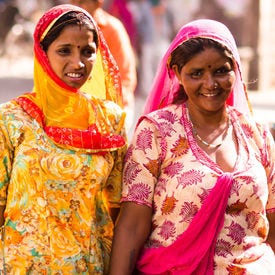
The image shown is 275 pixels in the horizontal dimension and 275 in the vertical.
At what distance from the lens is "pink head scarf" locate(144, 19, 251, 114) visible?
11.1ft

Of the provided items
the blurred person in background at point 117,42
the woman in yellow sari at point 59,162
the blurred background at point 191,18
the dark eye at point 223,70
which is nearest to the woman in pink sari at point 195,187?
the dark eye at point 223,70

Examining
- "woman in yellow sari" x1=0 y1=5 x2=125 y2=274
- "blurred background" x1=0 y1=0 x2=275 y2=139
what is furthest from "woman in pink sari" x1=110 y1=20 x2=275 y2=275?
"blurred background" x1=0 y1=0 x2=275 y2=139

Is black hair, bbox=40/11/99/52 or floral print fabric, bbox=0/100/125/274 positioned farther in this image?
black hair, bbox=40/11/99/52

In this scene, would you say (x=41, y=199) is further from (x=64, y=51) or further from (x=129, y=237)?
(x=64, y=51)

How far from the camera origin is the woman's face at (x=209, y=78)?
3385 millimetres

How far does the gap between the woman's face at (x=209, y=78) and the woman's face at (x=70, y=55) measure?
43 cm

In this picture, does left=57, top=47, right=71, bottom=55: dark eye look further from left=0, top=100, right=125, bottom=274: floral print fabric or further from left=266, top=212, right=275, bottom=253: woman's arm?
left=266, top=212, right=275, bottom=253: woman's arm

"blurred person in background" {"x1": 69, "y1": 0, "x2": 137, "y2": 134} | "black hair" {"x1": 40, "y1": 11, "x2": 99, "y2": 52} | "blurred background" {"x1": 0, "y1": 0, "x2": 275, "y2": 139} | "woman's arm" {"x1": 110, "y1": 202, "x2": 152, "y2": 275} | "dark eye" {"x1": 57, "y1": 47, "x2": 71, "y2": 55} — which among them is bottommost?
"woman's arm" {"x1": 110, "y1": 202, "x2": 152, "y2": 275}

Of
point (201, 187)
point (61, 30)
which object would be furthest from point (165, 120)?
point (61, 30)

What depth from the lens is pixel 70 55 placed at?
11.3 ft

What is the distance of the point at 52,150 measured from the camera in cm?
333

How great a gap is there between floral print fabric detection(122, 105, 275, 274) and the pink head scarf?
0.70 ft

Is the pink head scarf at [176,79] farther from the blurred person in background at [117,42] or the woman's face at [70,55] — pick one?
the blurred person in background at [117,42]

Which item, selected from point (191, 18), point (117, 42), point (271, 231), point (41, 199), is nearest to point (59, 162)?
point (41, 199)
